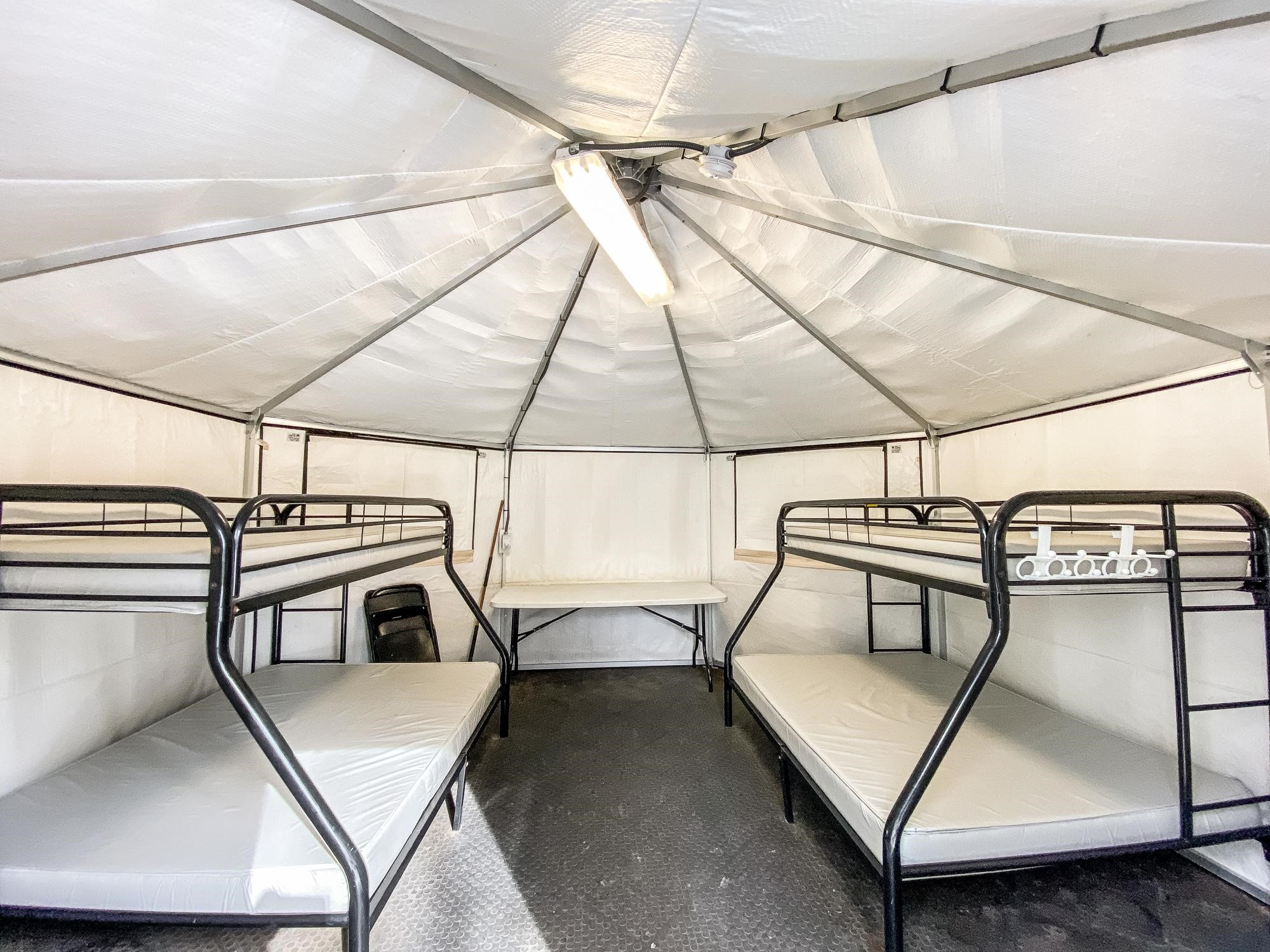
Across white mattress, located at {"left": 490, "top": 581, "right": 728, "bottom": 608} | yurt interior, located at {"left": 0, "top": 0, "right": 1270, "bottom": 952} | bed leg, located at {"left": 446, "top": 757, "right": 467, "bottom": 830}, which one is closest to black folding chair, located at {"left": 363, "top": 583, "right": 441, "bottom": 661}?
yurt interior, located at {"left": 0, "top": 0, "right": 1270, "bottom": 952}

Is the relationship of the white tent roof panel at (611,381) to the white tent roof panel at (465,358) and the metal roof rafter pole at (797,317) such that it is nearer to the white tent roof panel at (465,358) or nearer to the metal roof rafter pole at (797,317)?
the white tent roof panel at (465,358)

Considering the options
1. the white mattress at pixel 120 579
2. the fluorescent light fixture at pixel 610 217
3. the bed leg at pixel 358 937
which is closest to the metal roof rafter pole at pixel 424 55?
the fluorescent light fixture at pixel 610 217

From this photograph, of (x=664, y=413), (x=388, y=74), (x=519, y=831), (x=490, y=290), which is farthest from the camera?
(x=664, y=413)

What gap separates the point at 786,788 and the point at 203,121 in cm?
280

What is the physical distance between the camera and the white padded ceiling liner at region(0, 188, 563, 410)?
1491 millimetres

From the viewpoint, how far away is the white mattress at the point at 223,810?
110 centimetres

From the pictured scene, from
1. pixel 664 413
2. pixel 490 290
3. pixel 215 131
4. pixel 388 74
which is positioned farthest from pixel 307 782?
pixel 664 413

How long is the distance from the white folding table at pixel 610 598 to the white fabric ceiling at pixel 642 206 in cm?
181

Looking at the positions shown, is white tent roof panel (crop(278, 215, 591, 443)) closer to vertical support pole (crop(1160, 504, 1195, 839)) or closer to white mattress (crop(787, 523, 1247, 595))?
white mattress (crop(787, 523, 1247, 595))

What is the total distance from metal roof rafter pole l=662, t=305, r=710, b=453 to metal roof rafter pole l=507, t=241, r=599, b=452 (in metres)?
0.48

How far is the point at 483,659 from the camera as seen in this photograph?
12.2ft

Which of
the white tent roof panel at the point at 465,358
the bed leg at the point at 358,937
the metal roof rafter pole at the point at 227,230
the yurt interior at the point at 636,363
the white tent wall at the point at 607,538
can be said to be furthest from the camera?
the white tent wall at the point at 607,538

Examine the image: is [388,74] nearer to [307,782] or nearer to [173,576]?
[173,576]

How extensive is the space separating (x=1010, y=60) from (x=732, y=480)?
320 cm
